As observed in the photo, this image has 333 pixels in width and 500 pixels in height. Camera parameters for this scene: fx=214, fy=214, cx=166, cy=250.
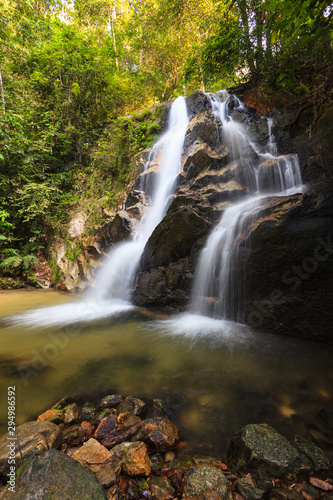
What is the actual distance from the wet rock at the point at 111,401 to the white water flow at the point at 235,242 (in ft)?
9.57

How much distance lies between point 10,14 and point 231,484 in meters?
19.3

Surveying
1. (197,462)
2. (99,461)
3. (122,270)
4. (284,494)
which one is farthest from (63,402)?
(122,270)

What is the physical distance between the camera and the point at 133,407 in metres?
2.29

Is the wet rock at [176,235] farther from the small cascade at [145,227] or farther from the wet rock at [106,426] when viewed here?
the wet rock at [106,426]

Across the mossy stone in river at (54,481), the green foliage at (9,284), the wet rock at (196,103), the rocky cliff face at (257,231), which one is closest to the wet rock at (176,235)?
the rocky cliff face at (257,231)

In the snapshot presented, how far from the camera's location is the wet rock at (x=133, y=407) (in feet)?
7.39

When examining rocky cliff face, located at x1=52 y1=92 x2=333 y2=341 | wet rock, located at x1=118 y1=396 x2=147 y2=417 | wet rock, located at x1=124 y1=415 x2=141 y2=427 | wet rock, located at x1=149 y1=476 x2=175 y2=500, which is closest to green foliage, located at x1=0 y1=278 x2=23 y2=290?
rocky cliff face, located at x1=52 y1=92 x2=333 y2=341

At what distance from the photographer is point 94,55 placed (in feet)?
37.0

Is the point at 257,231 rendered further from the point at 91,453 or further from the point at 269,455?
the point at 91,453

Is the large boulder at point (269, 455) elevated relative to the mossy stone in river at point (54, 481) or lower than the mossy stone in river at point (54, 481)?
lower

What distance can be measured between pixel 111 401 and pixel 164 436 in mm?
813

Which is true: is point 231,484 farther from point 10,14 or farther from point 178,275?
point 10,14

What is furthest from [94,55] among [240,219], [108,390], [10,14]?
[108,390]

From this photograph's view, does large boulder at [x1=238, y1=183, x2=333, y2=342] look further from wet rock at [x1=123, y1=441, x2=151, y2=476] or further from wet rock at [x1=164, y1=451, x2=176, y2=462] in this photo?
wet rock at [x1=123, y1=441, x2=151, y2=476]
